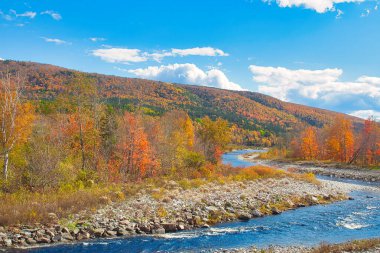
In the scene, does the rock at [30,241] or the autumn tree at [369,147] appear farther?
the autumn tree at [369,147]

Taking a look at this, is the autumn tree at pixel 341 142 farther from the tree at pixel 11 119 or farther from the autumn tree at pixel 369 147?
the tree at pixel 11 119

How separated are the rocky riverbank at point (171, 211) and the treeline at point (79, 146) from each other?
268 inches

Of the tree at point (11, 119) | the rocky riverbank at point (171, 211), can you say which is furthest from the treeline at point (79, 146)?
the rocky riverbank at point (171, 211)

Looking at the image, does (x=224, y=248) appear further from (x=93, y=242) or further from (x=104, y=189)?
(x=104, y=189)

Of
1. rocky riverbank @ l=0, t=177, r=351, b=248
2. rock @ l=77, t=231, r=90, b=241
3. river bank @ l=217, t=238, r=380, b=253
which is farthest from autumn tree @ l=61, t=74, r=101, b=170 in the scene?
river bank @ l=217, t=238, r=380, b=253

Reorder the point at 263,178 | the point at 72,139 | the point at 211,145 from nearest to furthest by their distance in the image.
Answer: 1. the point at 72,139
2. the point at 263,178
3. the point at 211,145

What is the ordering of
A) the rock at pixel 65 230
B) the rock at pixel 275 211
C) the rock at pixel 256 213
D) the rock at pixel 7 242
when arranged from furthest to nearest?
the rock at pixel 275 211 → the rock at pixel 256 213 → the rock at pixel 65 230 → the rock at pixel 7 242

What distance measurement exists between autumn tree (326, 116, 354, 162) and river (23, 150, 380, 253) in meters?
63.8

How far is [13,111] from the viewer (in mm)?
27703

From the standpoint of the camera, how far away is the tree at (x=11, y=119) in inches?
1069

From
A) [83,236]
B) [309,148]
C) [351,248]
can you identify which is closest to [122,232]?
[83,236]

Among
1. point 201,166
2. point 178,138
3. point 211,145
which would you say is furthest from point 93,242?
point 211,145

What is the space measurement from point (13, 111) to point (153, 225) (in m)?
15.8

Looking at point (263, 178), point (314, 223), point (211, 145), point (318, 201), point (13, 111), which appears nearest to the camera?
point (314, 223)
